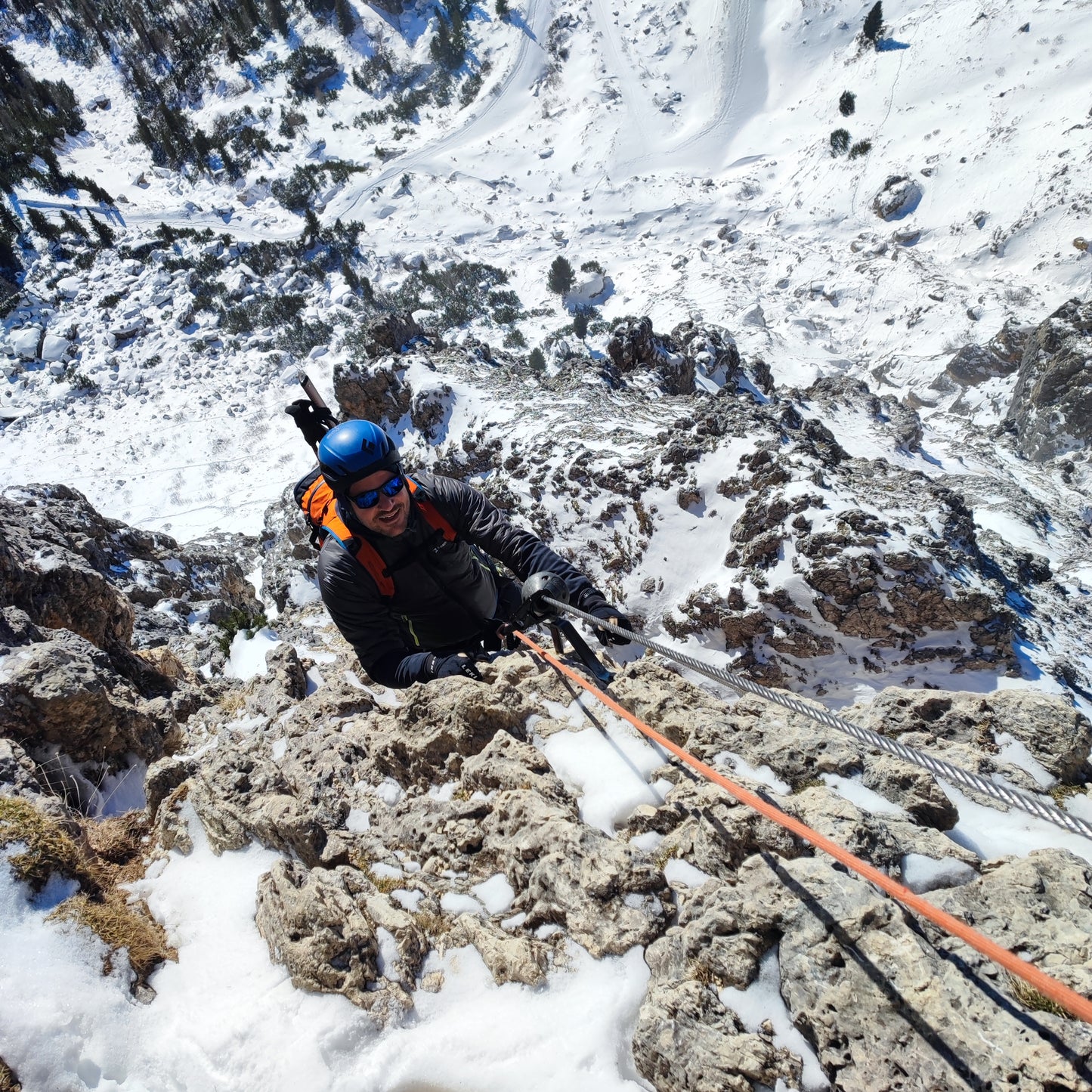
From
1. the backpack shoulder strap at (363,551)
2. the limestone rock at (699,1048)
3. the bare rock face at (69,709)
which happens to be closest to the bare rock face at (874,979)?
the limestone rock at (699,1048)

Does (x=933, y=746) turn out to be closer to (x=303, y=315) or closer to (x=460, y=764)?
(x=460, y=764)

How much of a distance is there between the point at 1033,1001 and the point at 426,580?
418 cm

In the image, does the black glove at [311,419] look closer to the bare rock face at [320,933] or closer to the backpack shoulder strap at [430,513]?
the backpack shoulder strap at [430,513]

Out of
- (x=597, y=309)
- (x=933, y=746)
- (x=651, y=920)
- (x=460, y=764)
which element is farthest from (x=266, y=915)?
(x=597, y=309)

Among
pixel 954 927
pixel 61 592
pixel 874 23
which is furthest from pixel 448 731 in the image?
pixel 874 23

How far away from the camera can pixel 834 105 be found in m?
49.6

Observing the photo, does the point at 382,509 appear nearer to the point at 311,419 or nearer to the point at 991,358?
the point at 311,419

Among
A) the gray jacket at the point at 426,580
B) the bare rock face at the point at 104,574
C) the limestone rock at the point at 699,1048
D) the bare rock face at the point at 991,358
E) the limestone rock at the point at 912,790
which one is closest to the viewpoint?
the limestone rock at the point at 699,1048

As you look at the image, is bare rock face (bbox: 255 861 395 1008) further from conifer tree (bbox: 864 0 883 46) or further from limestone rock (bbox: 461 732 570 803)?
conifer tree (bbox: 864 0 883 46)

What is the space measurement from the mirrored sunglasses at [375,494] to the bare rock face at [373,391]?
73.9 feet

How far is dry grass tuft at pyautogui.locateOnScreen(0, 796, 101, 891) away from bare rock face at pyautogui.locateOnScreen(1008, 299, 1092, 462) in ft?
121

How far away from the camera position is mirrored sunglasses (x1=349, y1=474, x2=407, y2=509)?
4.27 metres

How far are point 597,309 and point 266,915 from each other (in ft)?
153

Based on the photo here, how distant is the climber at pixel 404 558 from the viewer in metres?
4.25
